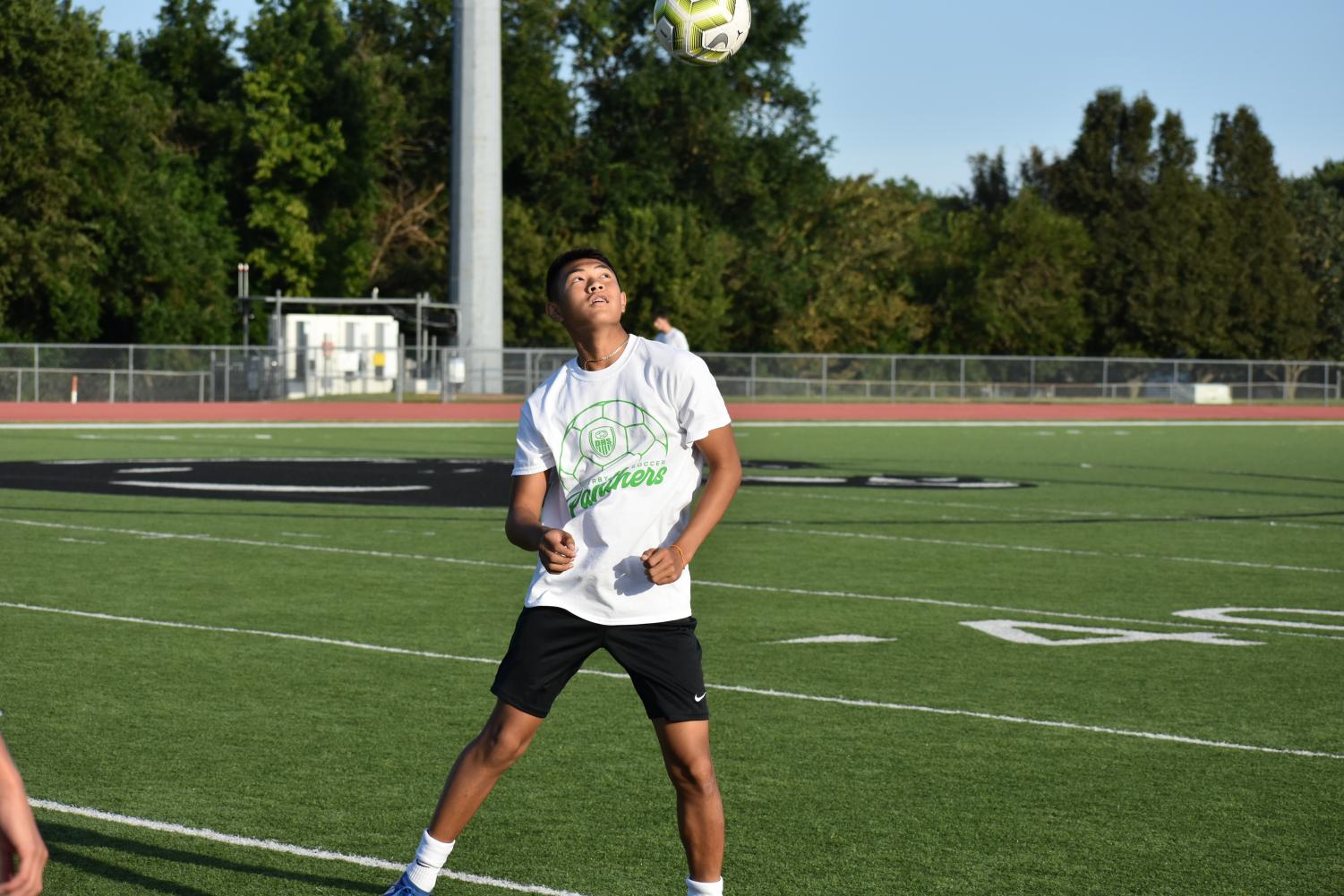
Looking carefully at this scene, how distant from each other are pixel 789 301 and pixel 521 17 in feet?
51.6

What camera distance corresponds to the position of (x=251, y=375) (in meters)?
49.5

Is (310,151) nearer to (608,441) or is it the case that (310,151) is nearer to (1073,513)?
(1073,513)

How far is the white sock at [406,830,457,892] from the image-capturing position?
5.16 m

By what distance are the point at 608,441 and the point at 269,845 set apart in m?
1.92

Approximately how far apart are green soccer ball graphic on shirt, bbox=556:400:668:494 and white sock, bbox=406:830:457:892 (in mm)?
1057

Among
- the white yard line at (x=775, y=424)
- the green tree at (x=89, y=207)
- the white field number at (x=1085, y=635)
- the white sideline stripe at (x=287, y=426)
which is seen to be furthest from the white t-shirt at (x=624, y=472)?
the green tree at (x=89, y=207)

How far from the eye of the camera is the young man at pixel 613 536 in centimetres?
504

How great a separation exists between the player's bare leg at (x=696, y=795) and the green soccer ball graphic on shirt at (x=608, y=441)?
2.36ft

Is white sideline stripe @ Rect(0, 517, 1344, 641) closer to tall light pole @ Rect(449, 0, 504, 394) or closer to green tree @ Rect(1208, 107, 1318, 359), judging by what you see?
tall light pole @ Rect(449, 0, 504, 394)

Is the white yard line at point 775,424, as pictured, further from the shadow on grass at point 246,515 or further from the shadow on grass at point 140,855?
the shadow on grass at point 140,855

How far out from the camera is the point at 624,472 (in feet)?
16.6

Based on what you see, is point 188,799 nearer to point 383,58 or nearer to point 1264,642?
point 1264,642

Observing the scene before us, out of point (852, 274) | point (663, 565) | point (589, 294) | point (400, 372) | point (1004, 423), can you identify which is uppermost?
point (852, 274)

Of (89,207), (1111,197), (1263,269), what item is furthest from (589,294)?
(1111,197)
